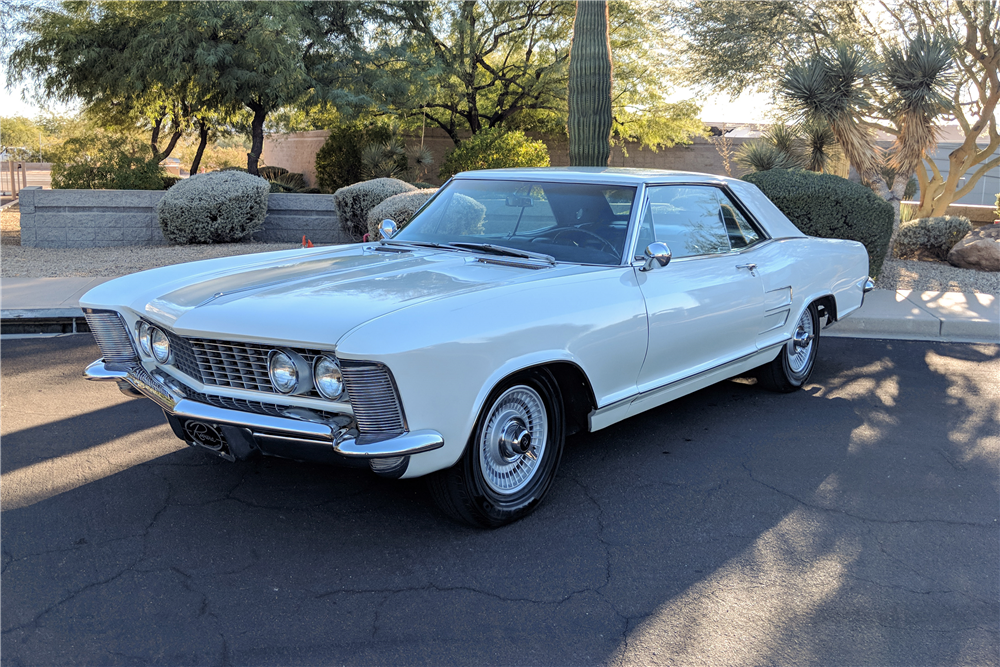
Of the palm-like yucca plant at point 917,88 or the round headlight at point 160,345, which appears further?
the palm-like yucca plant at point 917,88

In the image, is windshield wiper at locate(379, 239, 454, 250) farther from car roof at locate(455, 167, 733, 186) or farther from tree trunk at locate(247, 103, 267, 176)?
tree trunk at locate(247, 103, 267, 176)

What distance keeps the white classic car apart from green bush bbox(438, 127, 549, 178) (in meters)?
11.5

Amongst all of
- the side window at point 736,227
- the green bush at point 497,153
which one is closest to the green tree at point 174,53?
the green bush at point 497,153

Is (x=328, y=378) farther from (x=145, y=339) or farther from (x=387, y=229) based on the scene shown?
(x=387, y=229)

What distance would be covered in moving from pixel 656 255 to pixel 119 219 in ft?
38.8

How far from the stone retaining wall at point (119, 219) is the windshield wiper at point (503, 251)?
9.32m

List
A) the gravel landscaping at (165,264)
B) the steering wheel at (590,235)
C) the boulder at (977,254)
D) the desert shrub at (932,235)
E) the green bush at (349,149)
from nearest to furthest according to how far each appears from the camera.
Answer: the steering wheel at (590,235), the gravel landscaping at (165,264), the boulder at (977,254), the desert shrub at (932,235), the green bush at (349,149)

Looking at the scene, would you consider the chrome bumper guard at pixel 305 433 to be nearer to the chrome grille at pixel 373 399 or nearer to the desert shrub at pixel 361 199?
the chrome grille at pixel 373 399

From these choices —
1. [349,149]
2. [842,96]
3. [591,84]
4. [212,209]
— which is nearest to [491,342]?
[591,84]

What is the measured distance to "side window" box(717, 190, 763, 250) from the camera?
520 centimetres

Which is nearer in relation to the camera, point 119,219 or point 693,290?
point 693,290

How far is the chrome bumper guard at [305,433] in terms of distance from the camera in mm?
2986

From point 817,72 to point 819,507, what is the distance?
1090 cm

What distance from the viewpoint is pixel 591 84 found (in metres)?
10.8
